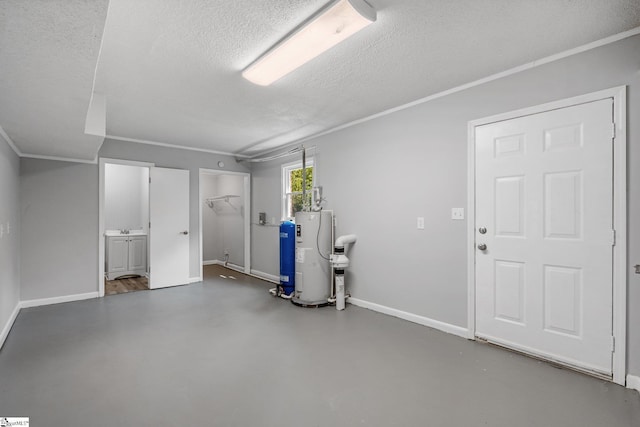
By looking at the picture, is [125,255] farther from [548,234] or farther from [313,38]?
[548,234]

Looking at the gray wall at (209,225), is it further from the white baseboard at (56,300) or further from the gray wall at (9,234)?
the gray wall at (9,234)

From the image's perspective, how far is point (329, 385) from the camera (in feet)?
7.07

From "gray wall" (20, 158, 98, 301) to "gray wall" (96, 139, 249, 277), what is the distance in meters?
0.64

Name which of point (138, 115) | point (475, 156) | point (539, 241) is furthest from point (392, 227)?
point (138, 115)

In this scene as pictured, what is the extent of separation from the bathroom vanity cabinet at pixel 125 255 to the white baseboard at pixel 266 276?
7.22 ft

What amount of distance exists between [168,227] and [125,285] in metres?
1.31

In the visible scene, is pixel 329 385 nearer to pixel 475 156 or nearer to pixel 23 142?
pixel 475 156

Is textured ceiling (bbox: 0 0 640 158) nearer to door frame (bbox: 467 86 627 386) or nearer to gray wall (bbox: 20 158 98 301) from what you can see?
door frame (bbox: 467 86 627 386)

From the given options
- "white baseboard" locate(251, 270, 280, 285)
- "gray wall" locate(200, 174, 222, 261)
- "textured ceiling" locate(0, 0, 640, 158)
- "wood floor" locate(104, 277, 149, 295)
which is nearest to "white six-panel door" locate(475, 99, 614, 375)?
"textured ceiling" locate(0, 0, 640, 158)

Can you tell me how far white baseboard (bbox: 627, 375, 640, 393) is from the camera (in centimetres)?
206

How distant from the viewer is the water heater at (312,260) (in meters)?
4.05

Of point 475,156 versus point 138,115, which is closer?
point 475,156

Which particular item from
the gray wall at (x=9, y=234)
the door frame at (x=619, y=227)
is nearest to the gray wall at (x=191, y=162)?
the gray wall at (x=9, y=234)

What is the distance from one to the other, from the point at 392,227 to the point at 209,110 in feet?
8.60
